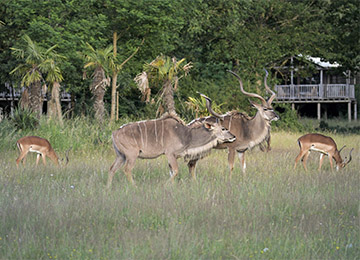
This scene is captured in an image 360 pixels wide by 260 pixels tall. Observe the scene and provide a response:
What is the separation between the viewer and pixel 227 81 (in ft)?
99.0

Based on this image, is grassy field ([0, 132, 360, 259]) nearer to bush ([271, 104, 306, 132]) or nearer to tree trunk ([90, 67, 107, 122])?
tree trunk ([90, 67, 107, 122])

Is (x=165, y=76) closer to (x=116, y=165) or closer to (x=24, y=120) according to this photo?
(x=24, y=120)

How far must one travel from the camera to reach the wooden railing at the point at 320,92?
120 feet

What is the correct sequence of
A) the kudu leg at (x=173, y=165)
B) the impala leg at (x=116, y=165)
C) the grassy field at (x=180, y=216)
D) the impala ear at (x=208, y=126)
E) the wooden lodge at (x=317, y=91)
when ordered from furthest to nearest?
the wooden lodge at (x=317, y=91), the impala ear at (x=208, y=126), the impala leg at (x=116, y=165), the kudu leg at (x=173, y=165), the grassy field at (x=180, y=216)

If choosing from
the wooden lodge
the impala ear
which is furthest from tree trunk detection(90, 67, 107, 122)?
the wooden lodge

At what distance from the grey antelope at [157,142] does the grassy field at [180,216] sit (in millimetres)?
406

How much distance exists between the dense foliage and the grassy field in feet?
34.3

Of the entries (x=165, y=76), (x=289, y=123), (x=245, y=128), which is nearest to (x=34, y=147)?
(x=245, y=128)

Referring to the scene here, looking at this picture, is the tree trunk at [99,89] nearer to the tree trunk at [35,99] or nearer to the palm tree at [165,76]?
the palm tree at [165,76]

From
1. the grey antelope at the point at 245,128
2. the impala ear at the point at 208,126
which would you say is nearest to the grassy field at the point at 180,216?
the grey antelope at the point at 245,128

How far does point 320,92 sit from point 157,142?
29.1m

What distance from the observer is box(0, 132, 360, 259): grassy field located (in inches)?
215

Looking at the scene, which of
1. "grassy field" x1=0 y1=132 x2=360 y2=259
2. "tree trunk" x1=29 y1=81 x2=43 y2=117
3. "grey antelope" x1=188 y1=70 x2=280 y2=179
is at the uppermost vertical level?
"tree trunk" x1=29 y1=81 x2=43 y2=117

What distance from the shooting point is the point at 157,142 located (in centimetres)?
945
